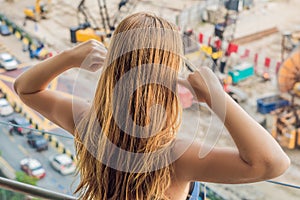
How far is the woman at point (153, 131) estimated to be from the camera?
351mm

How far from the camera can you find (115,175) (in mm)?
395

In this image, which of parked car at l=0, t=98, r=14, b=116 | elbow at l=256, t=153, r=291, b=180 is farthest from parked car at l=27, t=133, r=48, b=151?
parked car at l=0, t=98, r=14, b=116

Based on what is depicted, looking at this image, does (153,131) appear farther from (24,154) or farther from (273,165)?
(24,154)

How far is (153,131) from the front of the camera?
0.37 meters

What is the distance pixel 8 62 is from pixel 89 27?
2.38 feet

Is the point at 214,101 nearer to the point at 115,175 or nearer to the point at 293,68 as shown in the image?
the point at 115,175

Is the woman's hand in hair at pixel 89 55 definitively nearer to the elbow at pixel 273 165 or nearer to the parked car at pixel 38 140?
the elbow at pixel 273 165

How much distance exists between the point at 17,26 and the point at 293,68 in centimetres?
194

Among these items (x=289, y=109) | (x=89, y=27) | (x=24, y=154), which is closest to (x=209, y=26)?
(x=89, y=27)

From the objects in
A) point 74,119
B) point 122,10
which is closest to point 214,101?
point 74,119

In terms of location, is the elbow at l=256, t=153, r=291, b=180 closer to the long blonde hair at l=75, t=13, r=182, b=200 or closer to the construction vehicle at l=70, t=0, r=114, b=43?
the long blonde hair at l=75, t=13, r=182, b=200

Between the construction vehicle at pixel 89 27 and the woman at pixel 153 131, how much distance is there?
277 centimetres

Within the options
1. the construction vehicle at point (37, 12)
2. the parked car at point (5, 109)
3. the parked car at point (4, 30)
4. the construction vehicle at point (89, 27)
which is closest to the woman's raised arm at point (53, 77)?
the parked car at point (5, 109)

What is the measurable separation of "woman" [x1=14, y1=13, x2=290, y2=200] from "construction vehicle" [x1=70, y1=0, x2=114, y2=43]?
9.10ft
